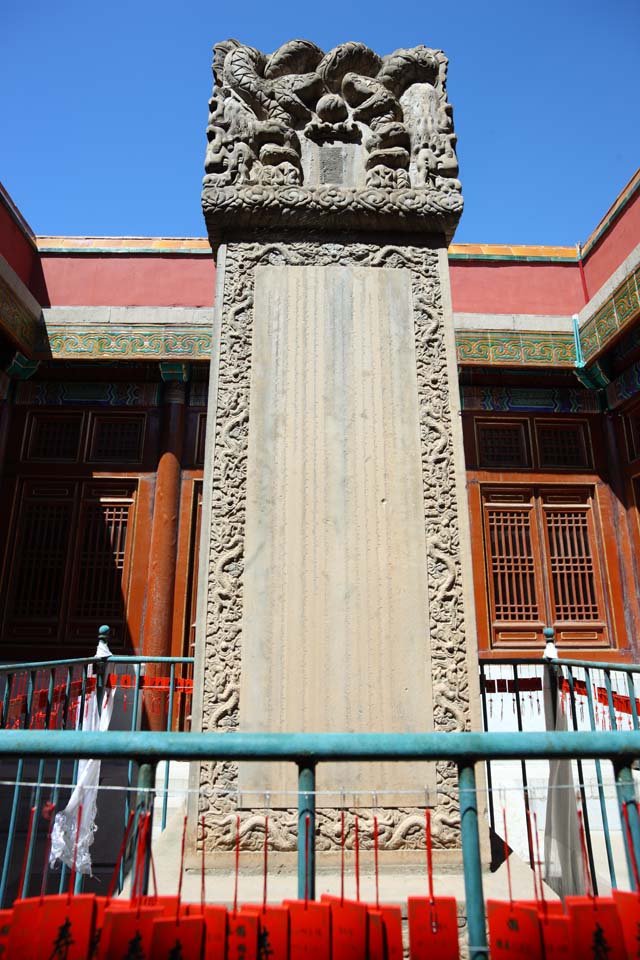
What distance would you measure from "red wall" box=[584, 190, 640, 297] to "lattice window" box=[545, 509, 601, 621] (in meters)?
3.66

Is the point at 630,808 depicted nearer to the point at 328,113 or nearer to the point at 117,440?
the point at 328,113

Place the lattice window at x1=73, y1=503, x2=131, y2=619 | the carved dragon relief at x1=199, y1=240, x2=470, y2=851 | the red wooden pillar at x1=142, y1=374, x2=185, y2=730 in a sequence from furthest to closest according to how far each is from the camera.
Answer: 1. the lattice window at x1=73, y1=503, x2=131, y2=619
2. the red wooden pillar at x1=142, y1=374, x2=185, y2=730
3. the carved dragon relief at x1=199, y1=240, x2=470, y2=851

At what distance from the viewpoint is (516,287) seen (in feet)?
30.9

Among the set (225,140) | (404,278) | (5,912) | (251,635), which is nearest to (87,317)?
(225,140)

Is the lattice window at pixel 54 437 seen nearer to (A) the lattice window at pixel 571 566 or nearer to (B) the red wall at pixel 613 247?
(A) the lattice window at pixel 571 566

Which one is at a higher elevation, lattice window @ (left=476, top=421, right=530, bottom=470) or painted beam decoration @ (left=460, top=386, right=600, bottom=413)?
painted beam decoration @ (left=460, top=386, right=600, bottom=413)

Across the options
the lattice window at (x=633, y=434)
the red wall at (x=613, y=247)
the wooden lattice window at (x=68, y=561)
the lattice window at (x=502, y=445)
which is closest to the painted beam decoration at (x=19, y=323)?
the wooden lattice window at (x=68, y=561)

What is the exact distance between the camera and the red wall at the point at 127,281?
9.24 meters

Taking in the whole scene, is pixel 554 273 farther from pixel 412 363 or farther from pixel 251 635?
pixel 251 635

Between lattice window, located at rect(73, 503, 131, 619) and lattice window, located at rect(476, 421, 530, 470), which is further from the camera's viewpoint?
lattice window, located at rect(476, 421, 530, 470)

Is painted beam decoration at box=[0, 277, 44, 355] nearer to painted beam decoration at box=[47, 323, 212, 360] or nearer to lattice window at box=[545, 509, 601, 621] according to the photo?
painted beam decoration at box=[47, 323, 212, 360]

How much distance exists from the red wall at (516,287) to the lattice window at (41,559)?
719cm

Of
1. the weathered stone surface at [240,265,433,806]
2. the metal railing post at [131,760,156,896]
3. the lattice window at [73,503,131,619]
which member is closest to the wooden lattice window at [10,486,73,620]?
the lattice window at [73,503,131,619]

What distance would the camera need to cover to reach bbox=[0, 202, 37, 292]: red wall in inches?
332
